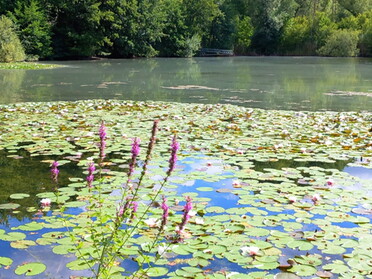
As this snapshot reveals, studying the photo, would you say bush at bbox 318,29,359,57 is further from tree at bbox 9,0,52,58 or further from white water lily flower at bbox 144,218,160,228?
white water lily flower at bbox 144,218,160,228

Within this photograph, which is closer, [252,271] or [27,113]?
[252,271]

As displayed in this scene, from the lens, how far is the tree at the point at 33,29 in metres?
29.2

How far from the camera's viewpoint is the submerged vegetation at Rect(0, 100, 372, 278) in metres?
2.30

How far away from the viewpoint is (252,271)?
2.33 metres

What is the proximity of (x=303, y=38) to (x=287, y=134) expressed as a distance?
1768 inches

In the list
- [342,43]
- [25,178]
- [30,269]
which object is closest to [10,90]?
[25,178]

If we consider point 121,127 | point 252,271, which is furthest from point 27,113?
point 252,271

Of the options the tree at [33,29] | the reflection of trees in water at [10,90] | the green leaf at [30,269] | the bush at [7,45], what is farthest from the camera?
the tree at [33,29]

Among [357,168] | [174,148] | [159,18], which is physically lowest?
[357,168]

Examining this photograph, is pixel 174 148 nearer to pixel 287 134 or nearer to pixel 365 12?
pixel 287 134

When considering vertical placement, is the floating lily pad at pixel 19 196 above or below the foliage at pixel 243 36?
below

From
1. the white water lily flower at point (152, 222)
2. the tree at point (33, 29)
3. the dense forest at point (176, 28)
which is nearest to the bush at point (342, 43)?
the dense forest at point (176, 28)

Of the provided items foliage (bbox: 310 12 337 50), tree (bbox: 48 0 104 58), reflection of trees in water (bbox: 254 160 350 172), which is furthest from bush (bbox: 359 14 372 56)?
reflection of trees in water (bbox: 254 160 350 172)

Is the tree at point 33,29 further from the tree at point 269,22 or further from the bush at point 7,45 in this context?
the tree at point 269,22
